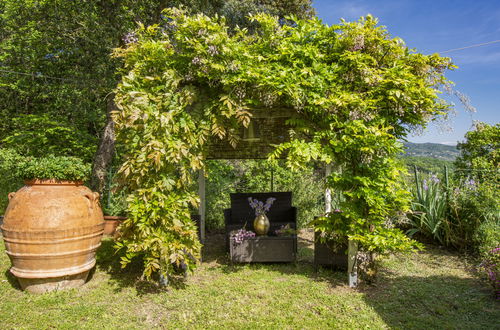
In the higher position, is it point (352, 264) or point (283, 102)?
point (283, 102)

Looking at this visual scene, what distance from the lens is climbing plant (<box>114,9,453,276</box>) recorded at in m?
3.18

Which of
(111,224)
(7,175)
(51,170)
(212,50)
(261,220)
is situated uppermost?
(212,50)

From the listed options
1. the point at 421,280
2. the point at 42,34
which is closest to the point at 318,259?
the point at 421,280

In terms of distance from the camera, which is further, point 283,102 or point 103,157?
point 103,157

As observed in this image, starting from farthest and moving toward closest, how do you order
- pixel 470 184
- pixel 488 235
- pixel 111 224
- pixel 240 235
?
pixel 111 224
pixel 470 184
pixel 240 235
pixel 488 235

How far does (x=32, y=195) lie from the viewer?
328 centimetres

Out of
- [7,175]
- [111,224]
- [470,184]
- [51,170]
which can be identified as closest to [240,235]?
[51,170]

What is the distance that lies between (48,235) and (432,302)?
387 centimetres

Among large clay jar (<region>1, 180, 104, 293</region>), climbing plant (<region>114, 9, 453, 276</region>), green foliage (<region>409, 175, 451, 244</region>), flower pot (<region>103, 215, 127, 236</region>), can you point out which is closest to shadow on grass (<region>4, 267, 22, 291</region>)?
large clay jar (<region>1, 180, 104, 293</region>)

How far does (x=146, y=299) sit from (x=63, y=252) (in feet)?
3.19

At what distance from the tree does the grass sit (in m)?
3.97

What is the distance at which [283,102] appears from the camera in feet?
11.9

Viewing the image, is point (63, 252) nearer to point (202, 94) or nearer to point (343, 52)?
point (202, 94)

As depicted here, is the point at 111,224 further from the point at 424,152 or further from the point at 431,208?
the point at 424,152
